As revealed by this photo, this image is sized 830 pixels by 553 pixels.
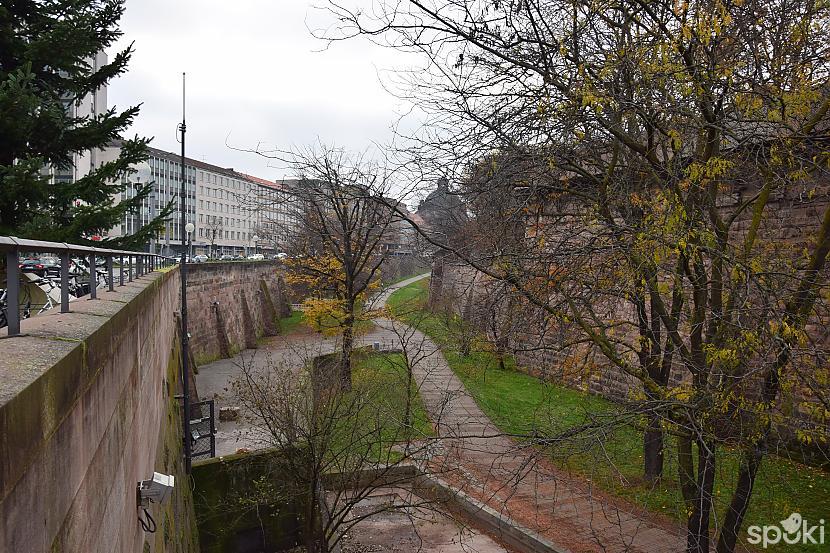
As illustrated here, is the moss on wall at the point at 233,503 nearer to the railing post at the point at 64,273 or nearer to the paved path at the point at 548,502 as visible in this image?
the paved path at the point at 548,502

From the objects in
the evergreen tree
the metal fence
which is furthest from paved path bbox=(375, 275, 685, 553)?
the evergreen tree

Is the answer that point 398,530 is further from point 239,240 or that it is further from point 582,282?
point 239,240

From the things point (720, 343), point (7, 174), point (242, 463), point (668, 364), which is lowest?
point (242, 463)

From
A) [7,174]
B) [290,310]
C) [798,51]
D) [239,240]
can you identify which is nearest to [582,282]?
[798,51]

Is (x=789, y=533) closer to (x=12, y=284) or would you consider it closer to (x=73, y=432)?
(x=73, y=432)

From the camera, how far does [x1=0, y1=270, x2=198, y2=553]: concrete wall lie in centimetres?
173

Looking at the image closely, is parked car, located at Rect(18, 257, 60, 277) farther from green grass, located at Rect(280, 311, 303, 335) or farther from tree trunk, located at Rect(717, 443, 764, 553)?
green grass, located at Rect(280, 311, 303, 335)

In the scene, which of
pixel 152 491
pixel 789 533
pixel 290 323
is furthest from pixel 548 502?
pixel 290 323

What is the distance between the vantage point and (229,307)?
1229 inches

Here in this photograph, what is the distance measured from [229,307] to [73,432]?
29.9 meters

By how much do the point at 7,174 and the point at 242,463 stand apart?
720cm

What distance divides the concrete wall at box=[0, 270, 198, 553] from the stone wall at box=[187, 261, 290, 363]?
21334 mm

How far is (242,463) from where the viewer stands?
13305mm

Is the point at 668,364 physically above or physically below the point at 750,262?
below
